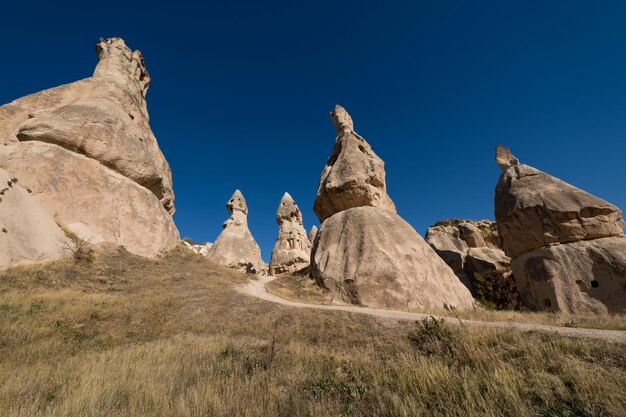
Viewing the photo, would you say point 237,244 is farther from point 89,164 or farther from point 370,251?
point 370,251

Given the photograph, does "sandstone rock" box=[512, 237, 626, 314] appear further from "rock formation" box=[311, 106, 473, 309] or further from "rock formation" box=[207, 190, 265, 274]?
"rock formation" box=[207, 190, 265, 274]

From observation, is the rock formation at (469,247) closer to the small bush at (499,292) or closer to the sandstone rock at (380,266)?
the small bush at (499,292)

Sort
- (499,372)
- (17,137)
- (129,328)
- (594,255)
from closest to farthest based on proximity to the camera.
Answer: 1. (499,372)
2. (129,328)
3. (17,137)
4. (594,255)

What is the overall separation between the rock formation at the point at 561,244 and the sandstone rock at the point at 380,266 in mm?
5453

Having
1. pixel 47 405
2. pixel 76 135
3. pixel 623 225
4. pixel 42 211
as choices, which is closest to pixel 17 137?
pixel 76 135

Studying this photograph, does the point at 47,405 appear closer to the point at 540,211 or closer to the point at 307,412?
the point at 307,412

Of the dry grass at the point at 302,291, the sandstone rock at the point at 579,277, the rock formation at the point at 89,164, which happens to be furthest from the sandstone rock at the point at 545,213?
the rock formation at the point at 89,164

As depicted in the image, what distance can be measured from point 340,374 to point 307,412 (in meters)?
1.63

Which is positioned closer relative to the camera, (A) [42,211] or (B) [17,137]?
(A) [42,211]

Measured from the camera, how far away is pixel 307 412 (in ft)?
10.9

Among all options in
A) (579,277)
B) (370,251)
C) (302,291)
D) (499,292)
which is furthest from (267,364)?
(499,292)

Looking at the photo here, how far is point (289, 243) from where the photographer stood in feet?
111

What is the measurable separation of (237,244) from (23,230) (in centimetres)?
2421

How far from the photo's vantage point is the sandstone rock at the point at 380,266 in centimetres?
1459
